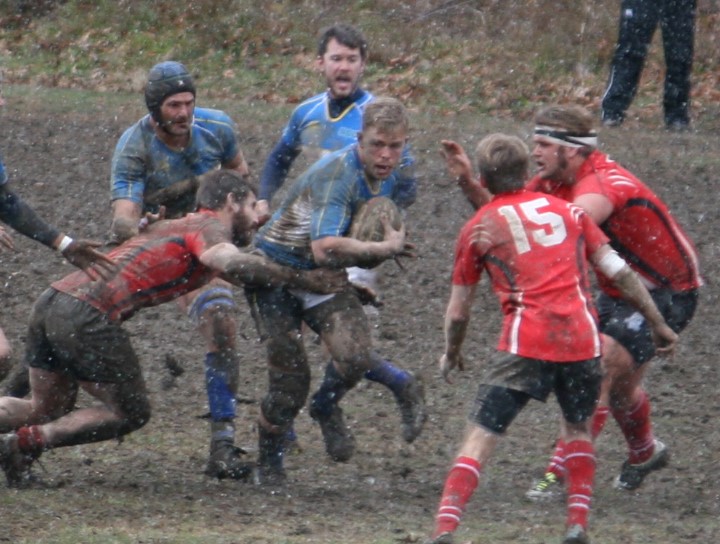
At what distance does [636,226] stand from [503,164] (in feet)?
3.87

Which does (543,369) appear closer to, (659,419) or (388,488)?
(388,488)

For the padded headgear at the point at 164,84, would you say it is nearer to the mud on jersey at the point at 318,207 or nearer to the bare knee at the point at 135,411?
the mud on jersey at the point at 318,207

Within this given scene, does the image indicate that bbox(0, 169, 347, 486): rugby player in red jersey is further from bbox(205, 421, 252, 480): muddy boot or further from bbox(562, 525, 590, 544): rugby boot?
bbox(562, 525, 590, 544): rugby boot

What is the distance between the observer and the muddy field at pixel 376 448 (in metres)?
5.98

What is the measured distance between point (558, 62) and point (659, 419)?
33.8 ft

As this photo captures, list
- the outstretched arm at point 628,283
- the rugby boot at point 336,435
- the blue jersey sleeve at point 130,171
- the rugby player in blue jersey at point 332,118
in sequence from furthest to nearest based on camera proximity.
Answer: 1. the rugby player in blue jersey at point 332,118
2. the blue jersey sleeve at point 130,171
3. the rugby boot at point 336,435
4. the outstretched arm at point 628,283

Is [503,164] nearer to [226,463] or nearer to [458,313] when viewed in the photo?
[458,313]

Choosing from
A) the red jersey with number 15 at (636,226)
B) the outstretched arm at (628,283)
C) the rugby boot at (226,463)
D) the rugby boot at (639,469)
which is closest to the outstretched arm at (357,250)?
the red jersey with number 15 at (636,226)

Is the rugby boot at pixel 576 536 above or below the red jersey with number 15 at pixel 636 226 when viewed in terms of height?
below

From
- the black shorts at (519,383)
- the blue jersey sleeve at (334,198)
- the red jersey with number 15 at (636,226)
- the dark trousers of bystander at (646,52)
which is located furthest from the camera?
the dark trousers of bystander at (646,52)

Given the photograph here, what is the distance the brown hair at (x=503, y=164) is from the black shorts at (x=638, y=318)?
1032 mm

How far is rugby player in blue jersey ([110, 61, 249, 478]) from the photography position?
22.9ft

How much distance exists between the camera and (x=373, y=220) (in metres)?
6.32

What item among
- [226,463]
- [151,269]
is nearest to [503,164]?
[151,269]
